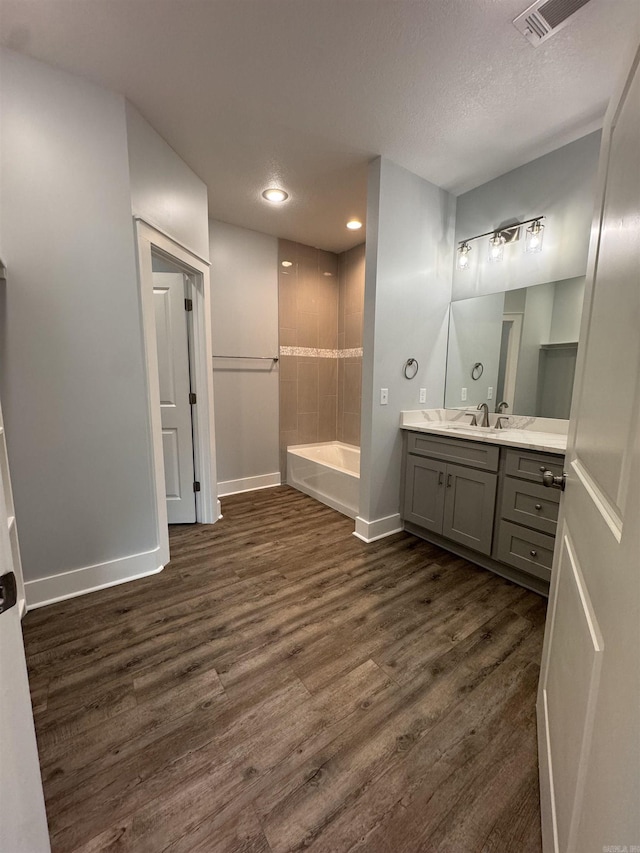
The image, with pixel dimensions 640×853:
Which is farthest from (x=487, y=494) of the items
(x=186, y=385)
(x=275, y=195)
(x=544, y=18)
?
(x=275, y=195)

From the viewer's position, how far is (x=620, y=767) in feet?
1.62

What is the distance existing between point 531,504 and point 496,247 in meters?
1.84

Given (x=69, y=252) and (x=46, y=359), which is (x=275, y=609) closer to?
(x=46, y=359)

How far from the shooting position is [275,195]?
9.02 ft

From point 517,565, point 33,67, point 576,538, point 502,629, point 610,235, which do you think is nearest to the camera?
point 610,235

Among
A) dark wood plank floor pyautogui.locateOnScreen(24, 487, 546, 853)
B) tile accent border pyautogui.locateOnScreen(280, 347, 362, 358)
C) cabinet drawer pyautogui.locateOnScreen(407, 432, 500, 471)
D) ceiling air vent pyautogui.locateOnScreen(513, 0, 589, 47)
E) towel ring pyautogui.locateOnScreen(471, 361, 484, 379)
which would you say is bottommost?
dark wood plank floor pyautogui.locateOnScreen(24, 487, 546, 853)

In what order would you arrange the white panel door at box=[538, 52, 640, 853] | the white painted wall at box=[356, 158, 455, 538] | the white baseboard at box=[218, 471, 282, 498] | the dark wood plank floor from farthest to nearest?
1. the white baseboard at box=[218, 471, 282, 498]
2. the white painted wall at box=[356, 158, 455, 538]
3. the dark wood plank floor
4. the white panel door at box=[538, 52, 640, 853]

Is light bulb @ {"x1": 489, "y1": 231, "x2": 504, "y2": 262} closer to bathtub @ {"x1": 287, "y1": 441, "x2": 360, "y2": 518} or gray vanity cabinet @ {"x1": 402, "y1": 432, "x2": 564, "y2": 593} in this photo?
gray vanity cabinet @ {"x1": 402, "y1": 432, "x2": 564, "y2": 593}

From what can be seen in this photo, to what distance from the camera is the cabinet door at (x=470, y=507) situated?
217cm

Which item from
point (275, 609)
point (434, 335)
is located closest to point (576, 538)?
point (275, 609)

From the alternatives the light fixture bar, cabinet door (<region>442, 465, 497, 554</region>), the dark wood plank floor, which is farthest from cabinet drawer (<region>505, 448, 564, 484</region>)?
the light fixture bar

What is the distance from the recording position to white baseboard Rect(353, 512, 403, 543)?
8.59 ft

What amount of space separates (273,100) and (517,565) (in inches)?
115

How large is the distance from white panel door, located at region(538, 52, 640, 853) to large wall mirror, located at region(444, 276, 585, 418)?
4.58ft
